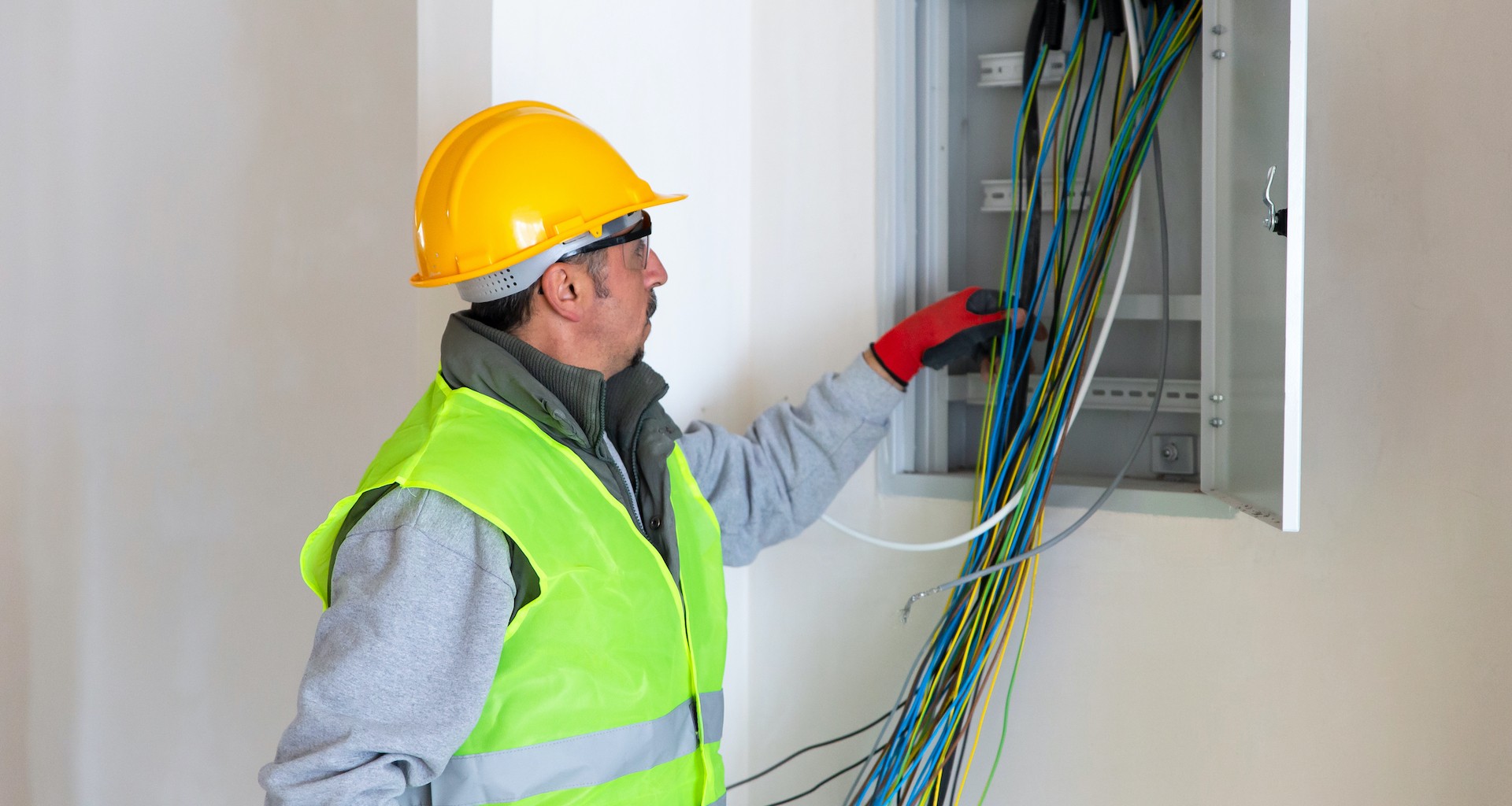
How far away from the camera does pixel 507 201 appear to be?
1.27m

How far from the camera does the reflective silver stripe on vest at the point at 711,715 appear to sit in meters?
1.37

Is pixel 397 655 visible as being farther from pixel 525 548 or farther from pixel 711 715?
pixel 711 715

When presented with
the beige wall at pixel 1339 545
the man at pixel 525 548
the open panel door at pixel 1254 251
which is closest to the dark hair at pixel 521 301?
the man at pixel 525 548

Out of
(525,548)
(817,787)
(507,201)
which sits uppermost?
(507,201)

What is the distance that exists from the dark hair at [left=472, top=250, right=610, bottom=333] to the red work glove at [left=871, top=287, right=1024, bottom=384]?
20.4 inches

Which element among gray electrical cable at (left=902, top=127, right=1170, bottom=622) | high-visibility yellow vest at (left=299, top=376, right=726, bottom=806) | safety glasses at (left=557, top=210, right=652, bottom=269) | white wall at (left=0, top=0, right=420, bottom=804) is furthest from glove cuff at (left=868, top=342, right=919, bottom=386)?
white wall at (left=0, top=0, right=420, bottom=804)

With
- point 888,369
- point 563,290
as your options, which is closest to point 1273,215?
point 888,369

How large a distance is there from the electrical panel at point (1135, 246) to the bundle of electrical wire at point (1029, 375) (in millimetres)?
64

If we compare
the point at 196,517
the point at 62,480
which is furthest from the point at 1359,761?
the point at 62,480

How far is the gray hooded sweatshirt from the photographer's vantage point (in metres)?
1.03

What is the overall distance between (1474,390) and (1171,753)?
0.68m

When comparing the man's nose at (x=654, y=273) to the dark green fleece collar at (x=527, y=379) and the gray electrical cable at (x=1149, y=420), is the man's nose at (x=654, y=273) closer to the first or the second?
the dark green fleece collar at (x=527, y=379)

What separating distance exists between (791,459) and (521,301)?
0.54 metres

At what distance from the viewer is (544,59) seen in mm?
1489
